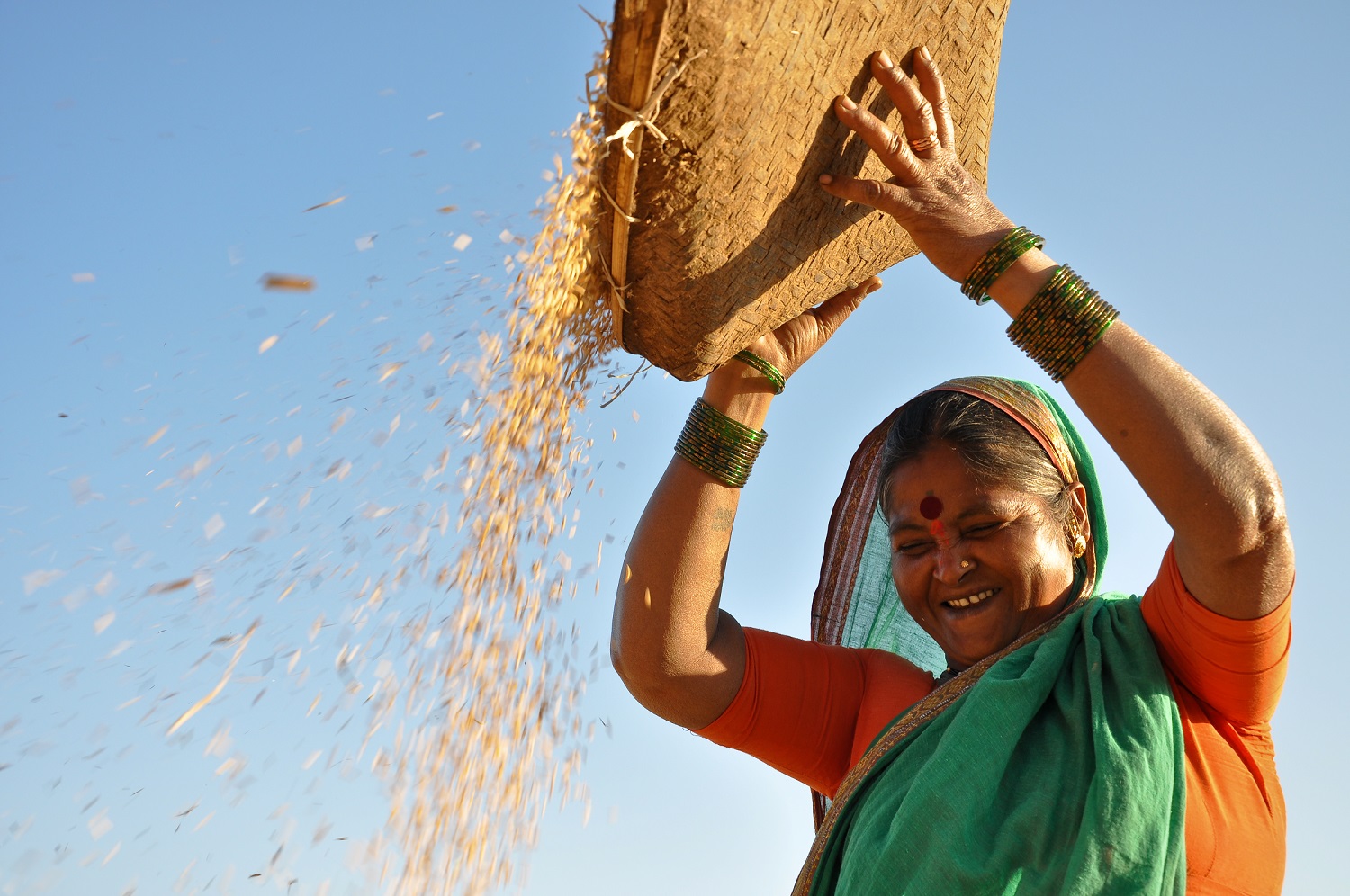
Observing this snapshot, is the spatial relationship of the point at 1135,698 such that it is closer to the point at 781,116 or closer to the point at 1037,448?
the point at 1037,448

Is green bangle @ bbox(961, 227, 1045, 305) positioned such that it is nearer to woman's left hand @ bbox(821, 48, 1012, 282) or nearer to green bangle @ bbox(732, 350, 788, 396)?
woman's left hand @ bbox(821, 48, 1012, 282)

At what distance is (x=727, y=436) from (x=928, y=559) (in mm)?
643

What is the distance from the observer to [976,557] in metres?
2.58

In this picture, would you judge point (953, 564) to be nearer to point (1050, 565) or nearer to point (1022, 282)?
point (1050, 565)

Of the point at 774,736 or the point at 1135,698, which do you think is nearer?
the point at 1135,698

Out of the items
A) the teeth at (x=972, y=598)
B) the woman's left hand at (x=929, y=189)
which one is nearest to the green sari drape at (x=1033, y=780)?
the teeth at (x=972, y=598)

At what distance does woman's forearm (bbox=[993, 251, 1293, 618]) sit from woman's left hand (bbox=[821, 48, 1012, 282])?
14.4 inches

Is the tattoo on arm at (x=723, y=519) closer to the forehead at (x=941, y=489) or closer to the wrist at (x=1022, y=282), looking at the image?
the forehead at (x=941, y=489)

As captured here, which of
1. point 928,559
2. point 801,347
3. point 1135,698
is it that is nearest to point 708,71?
point 801,347

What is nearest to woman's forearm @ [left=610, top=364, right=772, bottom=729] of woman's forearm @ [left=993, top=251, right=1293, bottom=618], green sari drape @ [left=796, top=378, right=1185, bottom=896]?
green sari drape @ [left=796, top=378, right=1185, bottom=896]

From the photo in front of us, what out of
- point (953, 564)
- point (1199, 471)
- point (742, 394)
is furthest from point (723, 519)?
point (1199, 471)

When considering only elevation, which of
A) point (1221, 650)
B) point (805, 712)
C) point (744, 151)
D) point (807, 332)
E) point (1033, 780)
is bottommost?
point (1033, 780)

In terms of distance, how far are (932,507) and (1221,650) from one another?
0.75m

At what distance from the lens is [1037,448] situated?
2688 millimetres
